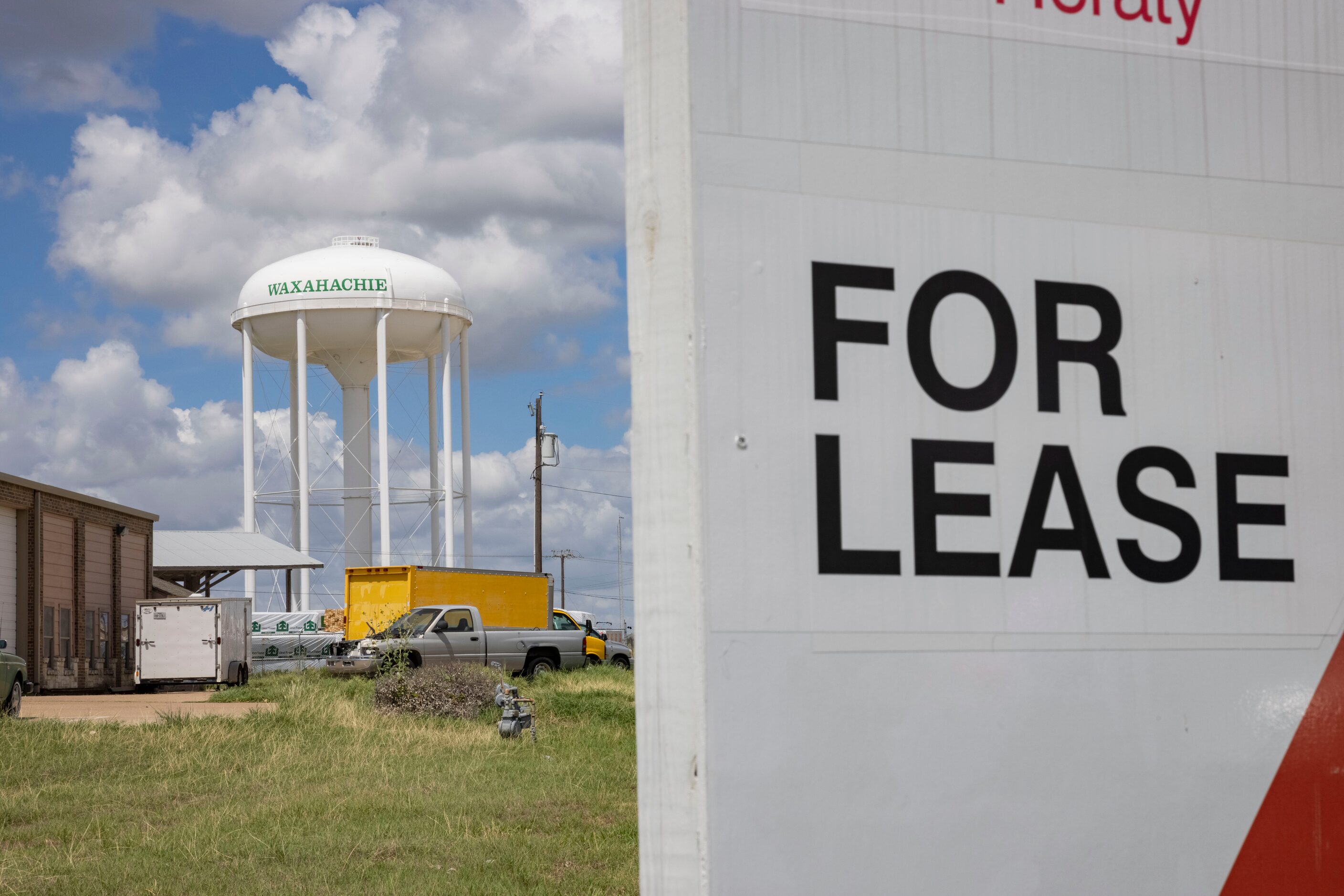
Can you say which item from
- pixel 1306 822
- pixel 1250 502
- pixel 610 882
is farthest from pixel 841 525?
pixel 610 882

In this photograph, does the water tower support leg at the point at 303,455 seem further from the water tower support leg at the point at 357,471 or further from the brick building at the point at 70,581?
the brick building at the point at 70,581

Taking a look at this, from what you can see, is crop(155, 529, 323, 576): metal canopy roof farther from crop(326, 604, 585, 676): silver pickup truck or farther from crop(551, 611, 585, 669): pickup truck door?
crop(551, 611, 585, 669): pickup truck door

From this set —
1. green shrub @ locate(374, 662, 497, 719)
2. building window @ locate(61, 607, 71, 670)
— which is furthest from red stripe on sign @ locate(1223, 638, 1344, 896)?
building window @ locate(61, 607, 71, 670)

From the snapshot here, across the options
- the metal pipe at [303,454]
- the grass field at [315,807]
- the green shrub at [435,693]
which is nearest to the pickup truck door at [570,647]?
the green shrub at [435,693]

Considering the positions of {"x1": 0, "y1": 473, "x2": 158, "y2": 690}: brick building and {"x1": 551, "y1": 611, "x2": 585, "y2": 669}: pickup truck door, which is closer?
{"x1": 551, "y1": 611, "x2": 585, "y2": 669}: pickup truck door

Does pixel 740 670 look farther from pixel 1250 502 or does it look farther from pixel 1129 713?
pixel 1250 502

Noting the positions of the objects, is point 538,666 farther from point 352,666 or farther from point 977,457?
point 977,457

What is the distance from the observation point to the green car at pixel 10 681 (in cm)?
1773

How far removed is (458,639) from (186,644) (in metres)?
6.61

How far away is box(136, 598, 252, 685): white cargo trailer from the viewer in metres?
27.6

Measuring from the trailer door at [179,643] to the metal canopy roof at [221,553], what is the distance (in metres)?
11.7

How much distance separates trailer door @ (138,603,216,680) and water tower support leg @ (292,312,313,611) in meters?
16.2

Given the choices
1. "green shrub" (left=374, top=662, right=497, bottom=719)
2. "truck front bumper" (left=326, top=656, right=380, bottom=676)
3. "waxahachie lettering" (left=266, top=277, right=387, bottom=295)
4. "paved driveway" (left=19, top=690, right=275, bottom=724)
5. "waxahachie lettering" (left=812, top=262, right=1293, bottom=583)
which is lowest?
"paved driveway" (left=19, top=690, right=275, bottom=724)

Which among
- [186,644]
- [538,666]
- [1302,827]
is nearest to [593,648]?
[538,666]
